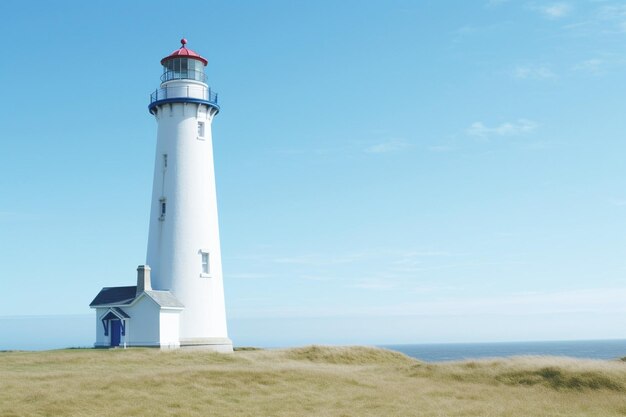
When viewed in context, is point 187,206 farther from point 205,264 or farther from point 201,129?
point 201,129

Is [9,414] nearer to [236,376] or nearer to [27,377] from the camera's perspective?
[27,377]

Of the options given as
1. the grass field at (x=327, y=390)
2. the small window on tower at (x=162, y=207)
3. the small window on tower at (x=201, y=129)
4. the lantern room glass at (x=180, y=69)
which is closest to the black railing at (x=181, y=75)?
the lantern room glass at (x=180, y=69)

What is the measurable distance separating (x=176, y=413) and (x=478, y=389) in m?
11.5

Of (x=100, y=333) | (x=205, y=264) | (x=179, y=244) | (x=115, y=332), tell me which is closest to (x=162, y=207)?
(x=179, y=244)

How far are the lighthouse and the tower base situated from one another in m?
0.06

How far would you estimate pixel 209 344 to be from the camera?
44.1 meters

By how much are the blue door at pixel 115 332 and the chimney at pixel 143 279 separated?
9.51 ft

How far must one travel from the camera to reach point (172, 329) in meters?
43.2

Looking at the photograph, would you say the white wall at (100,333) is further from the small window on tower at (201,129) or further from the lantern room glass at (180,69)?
the lantern room glass at (180,69)

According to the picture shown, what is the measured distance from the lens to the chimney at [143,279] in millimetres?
43656

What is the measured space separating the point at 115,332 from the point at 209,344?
633 cm

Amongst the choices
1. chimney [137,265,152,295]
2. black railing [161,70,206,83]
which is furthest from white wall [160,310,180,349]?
black railing [161,70,206,83]

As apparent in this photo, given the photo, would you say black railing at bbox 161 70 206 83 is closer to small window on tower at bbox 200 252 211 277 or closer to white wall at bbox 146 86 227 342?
white wall at bbox 146 86 227 342

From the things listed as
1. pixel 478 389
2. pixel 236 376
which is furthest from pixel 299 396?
pixel 478 389
